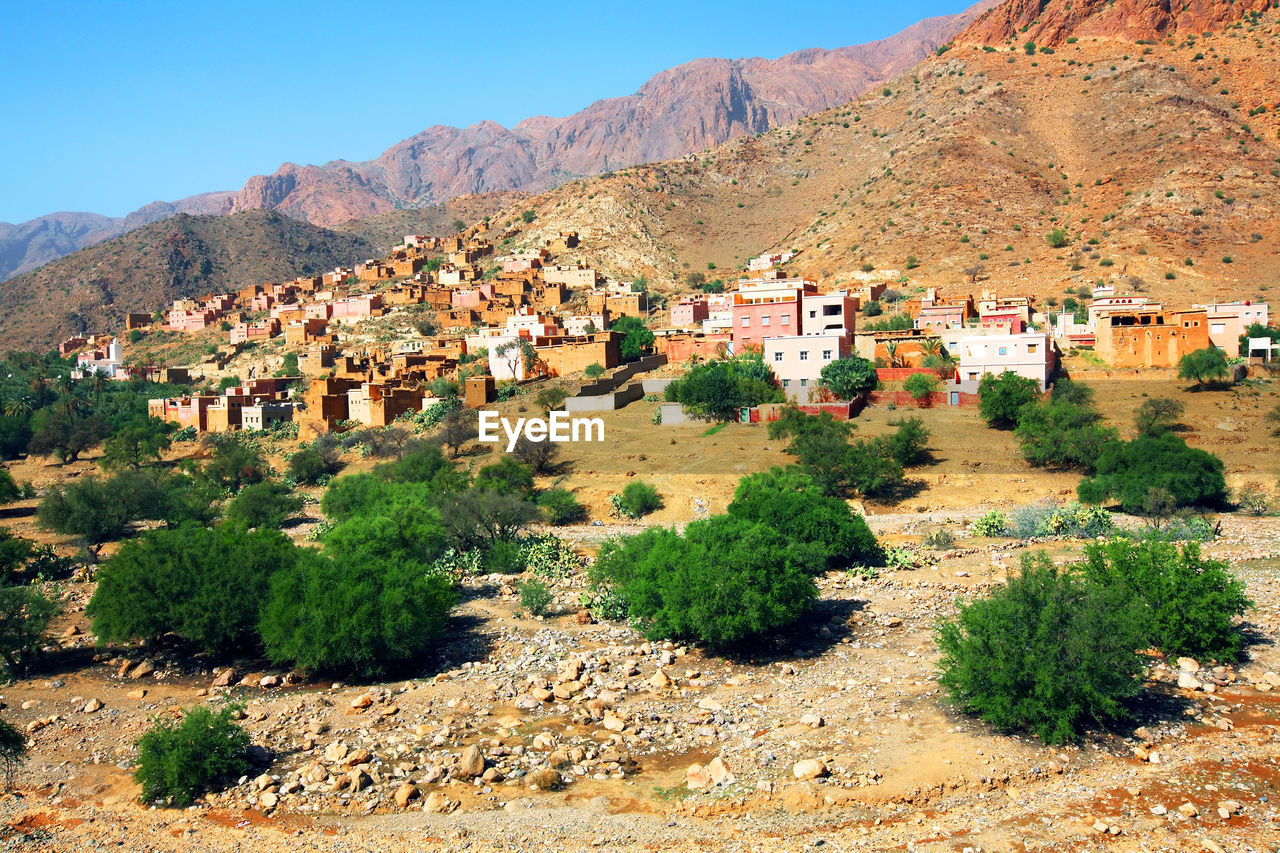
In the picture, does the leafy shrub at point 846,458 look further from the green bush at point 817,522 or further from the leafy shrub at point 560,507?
the leafy shrub at point 560,507

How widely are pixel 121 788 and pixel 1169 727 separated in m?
14.5

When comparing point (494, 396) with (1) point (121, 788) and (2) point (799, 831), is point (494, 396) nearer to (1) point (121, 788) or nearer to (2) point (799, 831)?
(1) point (121, 788)

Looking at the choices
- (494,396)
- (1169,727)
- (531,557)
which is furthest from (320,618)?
(494,396)

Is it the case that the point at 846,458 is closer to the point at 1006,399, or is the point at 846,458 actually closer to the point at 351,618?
the point at 1006,399

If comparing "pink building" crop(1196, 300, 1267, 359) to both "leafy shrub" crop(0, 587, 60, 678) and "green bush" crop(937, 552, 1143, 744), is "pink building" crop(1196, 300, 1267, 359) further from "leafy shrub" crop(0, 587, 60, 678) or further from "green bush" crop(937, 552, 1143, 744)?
"leafy shrub" crop(0, 587, 60, 678)

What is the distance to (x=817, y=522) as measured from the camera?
942 inches

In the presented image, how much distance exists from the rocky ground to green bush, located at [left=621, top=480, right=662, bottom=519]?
12431mm

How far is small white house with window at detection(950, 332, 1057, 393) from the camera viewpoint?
124 ft

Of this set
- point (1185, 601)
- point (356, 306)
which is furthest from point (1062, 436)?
point (356, 306)

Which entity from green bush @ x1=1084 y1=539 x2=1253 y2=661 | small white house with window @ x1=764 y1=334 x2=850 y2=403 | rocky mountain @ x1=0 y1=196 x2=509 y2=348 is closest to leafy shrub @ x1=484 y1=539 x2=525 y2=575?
green bush @ x1=1084 y1=539 x2=1253 y2=661

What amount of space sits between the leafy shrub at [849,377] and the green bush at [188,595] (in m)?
24.2

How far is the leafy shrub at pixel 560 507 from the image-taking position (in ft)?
104

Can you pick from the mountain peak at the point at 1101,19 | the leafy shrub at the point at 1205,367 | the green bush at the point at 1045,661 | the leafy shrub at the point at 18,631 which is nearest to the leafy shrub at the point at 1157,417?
the leafy shrub at the point at 1205,367

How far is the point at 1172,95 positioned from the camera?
78000 mm
